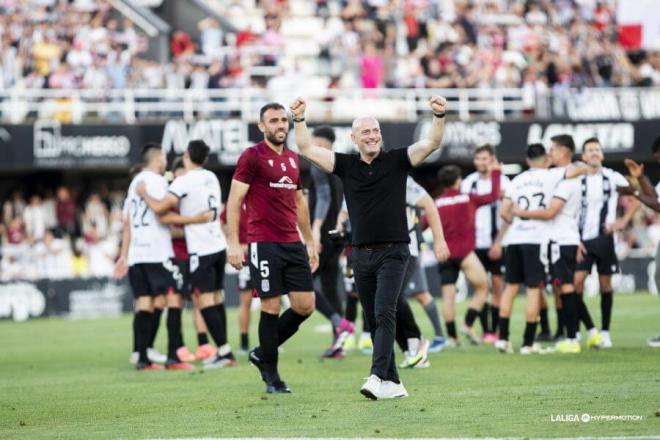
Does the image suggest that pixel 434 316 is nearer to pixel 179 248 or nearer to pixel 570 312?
pixel 570 312

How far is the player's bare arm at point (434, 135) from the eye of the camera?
32.0 ft

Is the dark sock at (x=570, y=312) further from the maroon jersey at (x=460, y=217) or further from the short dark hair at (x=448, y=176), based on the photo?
the short dark hair at (x=448, y=176)

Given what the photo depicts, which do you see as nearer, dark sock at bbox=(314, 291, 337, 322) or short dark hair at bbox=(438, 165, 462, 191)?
dark sock at bbox=(314, 291, 337, 322)

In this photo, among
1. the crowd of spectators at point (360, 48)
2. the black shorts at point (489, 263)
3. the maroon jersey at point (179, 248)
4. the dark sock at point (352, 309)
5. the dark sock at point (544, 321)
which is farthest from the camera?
the crowd of spectators at point (360, 48)

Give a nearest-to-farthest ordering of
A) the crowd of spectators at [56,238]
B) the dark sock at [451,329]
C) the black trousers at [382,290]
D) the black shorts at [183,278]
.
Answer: the black trousers at [382,290] → the black shorts at [183,278] → the dark sock at [451,329] → the crowd of spectators at [56,238]

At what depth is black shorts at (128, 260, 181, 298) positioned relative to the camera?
13.9m

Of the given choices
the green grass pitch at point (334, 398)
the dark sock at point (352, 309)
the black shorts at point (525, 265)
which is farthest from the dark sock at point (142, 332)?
the black shorts at point (525, 265)

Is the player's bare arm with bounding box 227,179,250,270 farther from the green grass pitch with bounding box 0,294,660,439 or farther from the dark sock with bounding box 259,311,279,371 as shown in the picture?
the green grass pitch with bounding box 0,294,660,439

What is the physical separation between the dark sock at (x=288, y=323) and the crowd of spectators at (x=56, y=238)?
16.5m

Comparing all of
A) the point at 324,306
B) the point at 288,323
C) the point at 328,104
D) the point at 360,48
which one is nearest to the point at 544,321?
the point at 324,306

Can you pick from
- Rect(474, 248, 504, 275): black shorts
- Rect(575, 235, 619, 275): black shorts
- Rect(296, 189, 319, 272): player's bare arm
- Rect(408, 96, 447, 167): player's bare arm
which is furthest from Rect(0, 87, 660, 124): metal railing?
Rect(408, 96, 447, 167): player's bare arm

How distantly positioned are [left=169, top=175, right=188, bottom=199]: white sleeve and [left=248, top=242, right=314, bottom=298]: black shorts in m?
2.78

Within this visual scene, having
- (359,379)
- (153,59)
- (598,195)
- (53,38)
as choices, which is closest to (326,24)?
(153,59)

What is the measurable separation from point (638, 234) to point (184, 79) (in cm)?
1225
